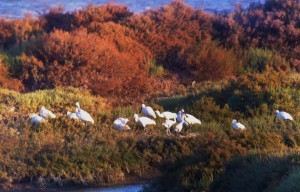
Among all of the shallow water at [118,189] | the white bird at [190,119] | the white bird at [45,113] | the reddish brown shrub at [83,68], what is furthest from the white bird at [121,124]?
the reddish brown shrub at [83,68]

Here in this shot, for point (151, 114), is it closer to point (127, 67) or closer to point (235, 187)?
point (127, 67)

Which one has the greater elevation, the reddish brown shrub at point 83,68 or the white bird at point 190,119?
the white bird at point 190,119

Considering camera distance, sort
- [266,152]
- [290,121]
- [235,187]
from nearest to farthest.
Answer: [235,187]
[266,152]
[290,121]

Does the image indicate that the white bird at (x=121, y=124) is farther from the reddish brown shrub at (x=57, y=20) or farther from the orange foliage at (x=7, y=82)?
the reddish brown shrub at (x=57, y=20)

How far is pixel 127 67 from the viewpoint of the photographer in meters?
26.0

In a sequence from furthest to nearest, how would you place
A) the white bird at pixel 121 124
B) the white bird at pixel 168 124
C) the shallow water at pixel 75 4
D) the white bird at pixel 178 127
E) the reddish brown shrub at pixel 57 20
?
the shallow water at pixel 75 4
the reddish brown shrub at pixel 57 20
the white bird at pixel 121 124
the white bird at pixel 168 124
the white bird at pixel 178 127

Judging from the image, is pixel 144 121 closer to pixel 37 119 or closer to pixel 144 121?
pixel 144 121

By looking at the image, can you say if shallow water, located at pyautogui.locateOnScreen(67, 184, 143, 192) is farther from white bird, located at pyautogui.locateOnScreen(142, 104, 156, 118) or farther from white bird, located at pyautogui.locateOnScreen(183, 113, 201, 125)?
white bird, located at pyautogui.locateOnScreen(142, 104, 156, 118)

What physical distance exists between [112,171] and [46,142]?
6.08ft

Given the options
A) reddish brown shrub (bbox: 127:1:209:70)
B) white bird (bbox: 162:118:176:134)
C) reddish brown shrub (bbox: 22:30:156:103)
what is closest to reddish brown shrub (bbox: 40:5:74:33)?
reddish brown shrub (bbox: 127:1:209:70)

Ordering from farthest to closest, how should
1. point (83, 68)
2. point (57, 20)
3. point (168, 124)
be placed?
1. point (57, 20)
2. point (83, 68)
3. point (168, 124)

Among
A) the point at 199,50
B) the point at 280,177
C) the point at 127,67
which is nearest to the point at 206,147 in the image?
the point at 280,177

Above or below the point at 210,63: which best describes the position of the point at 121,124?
above

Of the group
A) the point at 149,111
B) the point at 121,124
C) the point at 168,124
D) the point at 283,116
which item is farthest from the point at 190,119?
the point at 283,116
